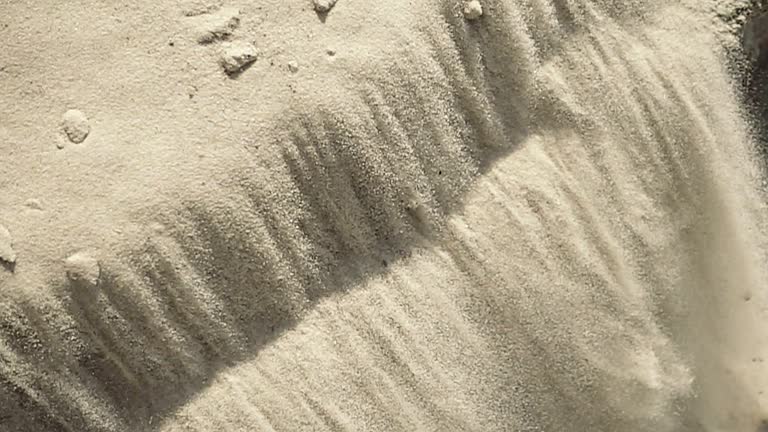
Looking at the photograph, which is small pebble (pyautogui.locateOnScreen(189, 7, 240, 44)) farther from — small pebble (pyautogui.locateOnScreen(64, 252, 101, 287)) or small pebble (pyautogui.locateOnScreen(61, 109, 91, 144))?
small pebble (pyautogui.locateOnScreen(64, 252, 101, 287))

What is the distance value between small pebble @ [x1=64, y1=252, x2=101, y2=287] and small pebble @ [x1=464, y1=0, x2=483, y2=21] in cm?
121

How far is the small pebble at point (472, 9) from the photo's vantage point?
2.44 meters

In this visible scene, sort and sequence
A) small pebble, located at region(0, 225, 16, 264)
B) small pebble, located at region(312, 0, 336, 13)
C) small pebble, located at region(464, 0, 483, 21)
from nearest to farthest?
1. small pebble, located at region(0, 225, 16, 264)
2. small pebble, located at region(312, 0, 336, 13)
3. small pebble, located at region(464, 0, 483, 21)

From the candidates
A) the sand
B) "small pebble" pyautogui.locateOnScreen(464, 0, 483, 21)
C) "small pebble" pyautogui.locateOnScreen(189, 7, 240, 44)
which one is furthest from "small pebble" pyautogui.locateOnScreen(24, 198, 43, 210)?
"small pebble" pyautogui.locateOnScreen(464, 0, 483, 21)

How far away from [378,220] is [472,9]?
0.66 meters

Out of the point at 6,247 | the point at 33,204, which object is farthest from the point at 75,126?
the point at 6,247

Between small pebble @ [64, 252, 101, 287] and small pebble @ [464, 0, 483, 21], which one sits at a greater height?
small pebble @ [464, 0, 483, 21]

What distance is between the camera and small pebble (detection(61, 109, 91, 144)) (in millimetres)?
2148

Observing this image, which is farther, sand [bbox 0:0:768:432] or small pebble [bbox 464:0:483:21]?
small pebble [bbox 464:0:483:21]

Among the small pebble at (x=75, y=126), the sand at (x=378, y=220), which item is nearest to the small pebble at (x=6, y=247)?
the sand at (x=378, y=220)

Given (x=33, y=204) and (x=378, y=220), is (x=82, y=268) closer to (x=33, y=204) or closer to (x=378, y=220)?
(x=33, y=204)

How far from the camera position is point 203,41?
2211 millimetres

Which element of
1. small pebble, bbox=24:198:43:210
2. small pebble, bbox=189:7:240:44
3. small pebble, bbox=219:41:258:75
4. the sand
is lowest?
the sand

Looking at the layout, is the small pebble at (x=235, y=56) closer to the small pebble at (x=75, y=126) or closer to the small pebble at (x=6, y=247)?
the small pebble at (x=75, y=126)
